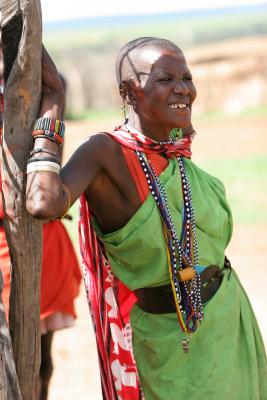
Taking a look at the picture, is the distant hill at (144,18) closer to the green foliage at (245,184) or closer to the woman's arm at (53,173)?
the green foliage at (245,184)

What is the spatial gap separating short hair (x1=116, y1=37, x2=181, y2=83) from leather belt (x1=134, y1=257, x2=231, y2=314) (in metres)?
0.82

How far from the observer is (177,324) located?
335 centimetres

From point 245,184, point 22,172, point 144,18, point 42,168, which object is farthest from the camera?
point 144,18

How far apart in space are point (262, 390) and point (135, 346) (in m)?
0.58

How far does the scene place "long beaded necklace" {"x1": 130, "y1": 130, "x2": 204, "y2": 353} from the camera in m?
3.25

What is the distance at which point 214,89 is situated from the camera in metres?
22.7

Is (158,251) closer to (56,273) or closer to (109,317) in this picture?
(109,317)

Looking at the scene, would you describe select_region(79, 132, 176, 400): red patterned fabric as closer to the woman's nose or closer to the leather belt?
the leather belt

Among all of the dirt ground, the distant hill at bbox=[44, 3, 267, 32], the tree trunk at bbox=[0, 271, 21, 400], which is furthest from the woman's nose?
the distant hill at bbox=[44, 3, 267, 32]

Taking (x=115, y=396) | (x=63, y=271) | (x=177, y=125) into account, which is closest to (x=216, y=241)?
(x=177, y=125)

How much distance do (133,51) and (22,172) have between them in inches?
27.6

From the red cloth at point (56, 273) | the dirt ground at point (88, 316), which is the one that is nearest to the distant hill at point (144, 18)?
the dirt ground at point (88, 316)

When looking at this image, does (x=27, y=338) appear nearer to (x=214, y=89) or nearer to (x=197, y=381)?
(x=197, y=381)

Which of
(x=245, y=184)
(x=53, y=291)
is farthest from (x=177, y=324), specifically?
(x=245, y=184)
